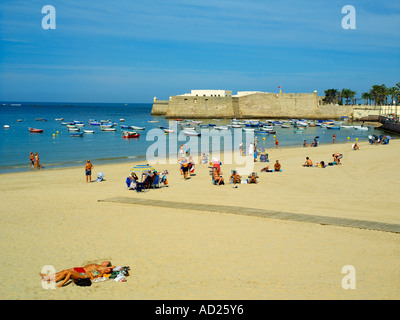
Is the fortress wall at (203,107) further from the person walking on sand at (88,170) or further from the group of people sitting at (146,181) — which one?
the group of people sitting at (146,181)

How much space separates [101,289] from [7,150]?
34.2 metres

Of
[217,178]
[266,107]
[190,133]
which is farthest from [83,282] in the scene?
[266,107]

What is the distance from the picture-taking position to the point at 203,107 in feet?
301

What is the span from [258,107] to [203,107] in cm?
1294

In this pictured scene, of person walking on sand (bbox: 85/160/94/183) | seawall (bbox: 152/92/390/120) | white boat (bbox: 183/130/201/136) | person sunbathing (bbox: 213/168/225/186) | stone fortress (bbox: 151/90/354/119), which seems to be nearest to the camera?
person sunbathing (bbox: 213/168/225/186)

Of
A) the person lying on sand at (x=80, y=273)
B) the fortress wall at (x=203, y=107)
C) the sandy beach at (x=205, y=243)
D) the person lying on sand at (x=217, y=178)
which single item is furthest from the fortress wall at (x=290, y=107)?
the person lying on sand at (x=80, y=273)

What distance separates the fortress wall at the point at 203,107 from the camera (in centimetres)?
9144

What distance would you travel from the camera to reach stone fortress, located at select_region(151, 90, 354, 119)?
91438 millimetres

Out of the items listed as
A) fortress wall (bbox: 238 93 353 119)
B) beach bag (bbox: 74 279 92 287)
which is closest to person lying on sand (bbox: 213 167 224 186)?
beach bag (bbox: 74 279 92 287)

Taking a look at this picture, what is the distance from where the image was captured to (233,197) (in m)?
14.4

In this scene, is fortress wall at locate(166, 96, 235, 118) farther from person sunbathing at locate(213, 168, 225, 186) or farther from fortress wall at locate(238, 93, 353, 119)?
person sunbathing at locate(213, 168, 225, 186)

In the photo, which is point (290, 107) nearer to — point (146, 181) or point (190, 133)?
point (190, 133)

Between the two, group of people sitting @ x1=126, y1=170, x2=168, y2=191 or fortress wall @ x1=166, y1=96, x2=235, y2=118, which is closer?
group of people sitting @ x1=126, y1=170, x2=168, y2=191
